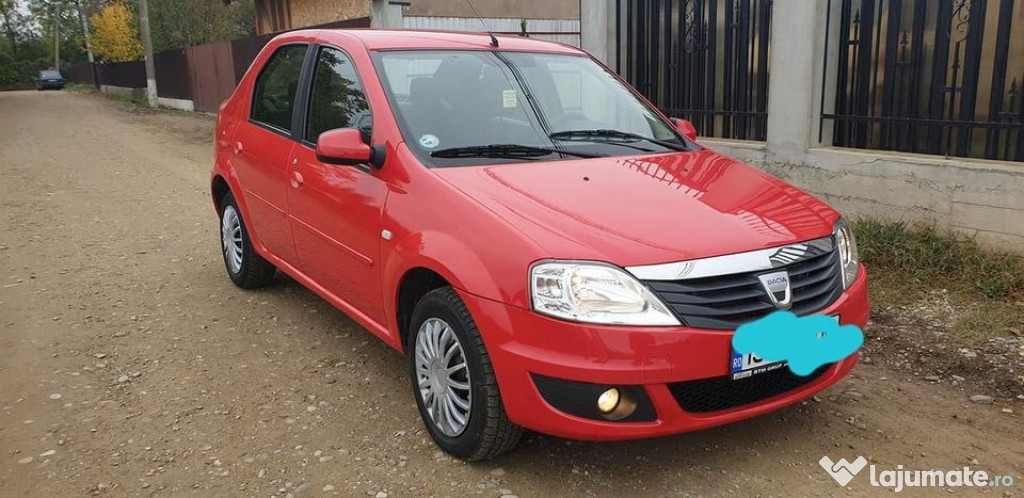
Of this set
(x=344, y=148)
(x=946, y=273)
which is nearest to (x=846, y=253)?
(x=344, y=148)

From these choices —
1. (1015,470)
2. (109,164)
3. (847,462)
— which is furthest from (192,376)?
(109,164)

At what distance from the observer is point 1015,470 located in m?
3.15

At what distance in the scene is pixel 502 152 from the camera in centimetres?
359

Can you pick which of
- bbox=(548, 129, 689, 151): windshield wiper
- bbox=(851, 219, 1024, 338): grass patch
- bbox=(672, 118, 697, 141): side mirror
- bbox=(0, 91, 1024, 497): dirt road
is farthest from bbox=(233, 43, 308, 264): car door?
bbox=(851, 219, 1024, 338): grass patch

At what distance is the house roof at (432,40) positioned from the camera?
4.06 metres

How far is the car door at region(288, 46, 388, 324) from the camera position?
11.9 feet

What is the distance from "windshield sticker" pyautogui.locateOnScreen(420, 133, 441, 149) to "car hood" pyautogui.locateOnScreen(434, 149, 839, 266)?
0.75 feet

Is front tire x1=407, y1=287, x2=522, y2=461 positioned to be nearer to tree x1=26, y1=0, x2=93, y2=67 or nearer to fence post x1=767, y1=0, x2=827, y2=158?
fence post x1=767, y1=0, x2=827, y2=158

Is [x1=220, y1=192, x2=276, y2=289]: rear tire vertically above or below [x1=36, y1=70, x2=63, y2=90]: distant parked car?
below

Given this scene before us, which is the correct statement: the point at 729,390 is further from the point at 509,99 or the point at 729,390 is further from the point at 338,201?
the point at 338,201

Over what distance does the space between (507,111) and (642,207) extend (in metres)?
1.05

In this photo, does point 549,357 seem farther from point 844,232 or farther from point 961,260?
point 961,260

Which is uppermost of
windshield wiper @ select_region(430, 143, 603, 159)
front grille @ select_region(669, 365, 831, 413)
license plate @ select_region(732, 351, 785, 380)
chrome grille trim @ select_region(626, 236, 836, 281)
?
windshield wiper @ select_region(430, 143, 603, 159)

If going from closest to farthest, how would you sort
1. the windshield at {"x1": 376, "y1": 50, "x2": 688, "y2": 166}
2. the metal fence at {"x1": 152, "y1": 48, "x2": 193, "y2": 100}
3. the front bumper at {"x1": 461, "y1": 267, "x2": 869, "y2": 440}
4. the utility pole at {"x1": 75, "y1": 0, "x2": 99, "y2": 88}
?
the front bumper at {"x1": 461, "y1": 267, "x2": 869, "y2": 440} → the windshield at {"x1": 376, "y1": 50, "x2": 688, "y2": 166} → the metal fence at {"x1": 152, "y1": 48, "x2": 193, "y2": 100} → the utility pole at {"x1": 75, "y1": 0, "x2": 99, "y2": 88}
